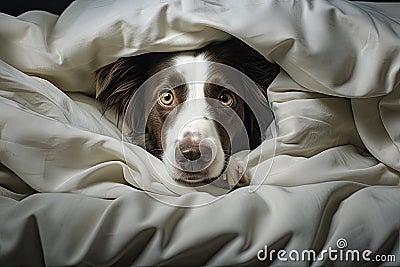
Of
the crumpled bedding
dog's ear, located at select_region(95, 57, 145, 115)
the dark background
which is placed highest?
the crumpled bedding

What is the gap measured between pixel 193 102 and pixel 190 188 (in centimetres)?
21

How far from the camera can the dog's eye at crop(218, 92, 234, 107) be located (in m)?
1.21

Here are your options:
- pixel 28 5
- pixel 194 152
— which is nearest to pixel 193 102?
pixel 194 152

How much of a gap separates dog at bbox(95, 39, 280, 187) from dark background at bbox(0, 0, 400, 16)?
646 millimetres

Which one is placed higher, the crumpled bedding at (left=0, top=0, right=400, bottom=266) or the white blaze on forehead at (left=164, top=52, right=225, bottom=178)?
the crumpled bedding at (left=0, top=0, right=400, bottom=266)

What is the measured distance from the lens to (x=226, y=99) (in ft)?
4.00

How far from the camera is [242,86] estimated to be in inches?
50.7

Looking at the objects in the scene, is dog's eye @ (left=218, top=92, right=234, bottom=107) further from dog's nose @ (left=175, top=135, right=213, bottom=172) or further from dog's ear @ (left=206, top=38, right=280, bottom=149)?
dog's nose @ (left=175, top=135, right=213, bottom=172)

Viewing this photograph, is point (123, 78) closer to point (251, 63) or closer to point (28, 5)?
point (251, 63)

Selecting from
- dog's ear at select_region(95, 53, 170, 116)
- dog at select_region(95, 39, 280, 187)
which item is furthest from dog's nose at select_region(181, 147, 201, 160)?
dog's ear at select_region(95, 53, 170, 116)

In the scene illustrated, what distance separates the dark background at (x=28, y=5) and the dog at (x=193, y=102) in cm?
65

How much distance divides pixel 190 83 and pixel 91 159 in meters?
0.28

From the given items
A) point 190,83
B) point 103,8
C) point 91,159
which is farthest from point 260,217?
point 103,8

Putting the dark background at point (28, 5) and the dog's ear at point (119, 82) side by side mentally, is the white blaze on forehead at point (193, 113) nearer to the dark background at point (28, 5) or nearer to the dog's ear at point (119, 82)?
the dog's ear at point (119, 82)
